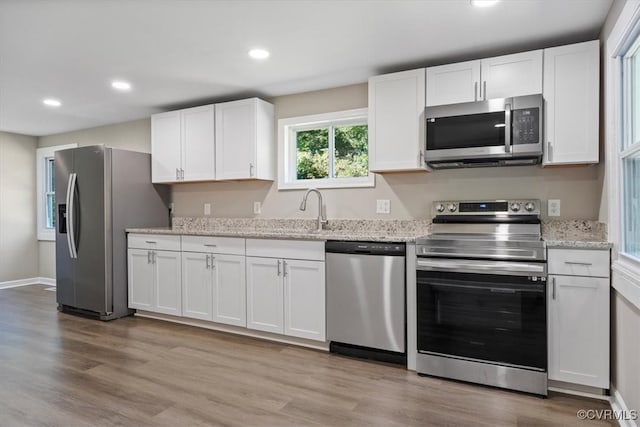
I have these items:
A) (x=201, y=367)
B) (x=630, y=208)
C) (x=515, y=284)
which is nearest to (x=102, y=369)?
(x=201, y=367)

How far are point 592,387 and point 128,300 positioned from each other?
4.07m

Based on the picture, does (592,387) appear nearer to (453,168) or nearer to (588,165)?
(588,165)

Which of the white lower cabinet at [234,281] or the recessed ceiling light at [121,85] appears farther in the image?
the recessed ceiling light at [121,85]

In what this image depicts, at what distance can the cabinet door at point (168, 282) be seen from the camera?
3793 millimetres

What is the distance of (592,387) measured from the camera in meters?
2.29

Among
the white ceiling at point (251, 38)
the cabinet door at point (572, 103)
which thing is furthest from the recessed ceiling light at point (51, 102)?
the cabinet door at point (572, 103)

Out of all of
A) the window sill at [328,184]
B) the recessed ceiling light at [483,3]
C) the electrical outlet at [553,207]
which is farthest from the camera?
the window sill at [328,184]

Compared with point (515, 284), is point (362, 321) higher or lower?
lower

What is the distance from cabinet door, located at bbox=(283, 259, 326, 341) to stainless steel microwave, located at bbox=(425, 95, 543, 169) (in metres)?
1.24

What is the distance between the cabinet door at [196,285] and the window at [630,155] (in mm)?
3058

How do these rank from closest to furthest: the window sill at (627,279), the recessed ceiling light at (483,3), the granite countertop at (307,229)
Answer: the window sill at (627,279), the recessed ceiling light at (483,3), the granite countertop at (307,229)

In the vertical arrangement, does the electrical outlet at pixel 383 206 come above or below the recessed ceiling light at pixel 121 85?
below

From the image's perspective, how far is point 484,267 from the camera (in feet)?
8.01

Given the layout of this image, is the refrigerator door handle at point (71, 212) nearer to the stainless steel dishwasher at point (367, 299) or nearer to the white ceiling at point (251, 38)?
the white ceiling at point (251, 38)
